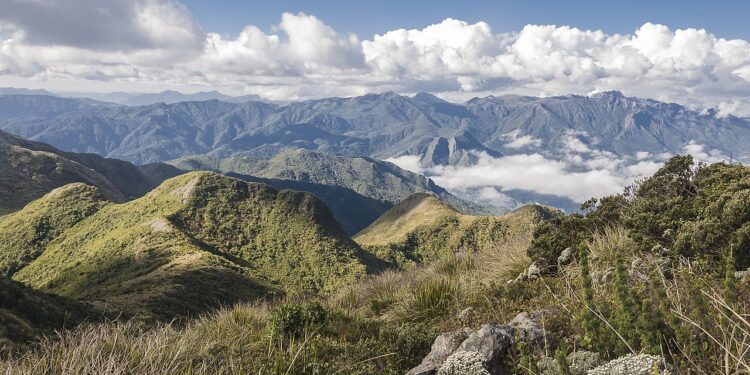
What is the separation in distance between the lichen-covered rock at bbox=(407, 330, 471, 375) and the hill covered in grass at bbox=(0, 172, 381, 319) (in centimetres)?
4071

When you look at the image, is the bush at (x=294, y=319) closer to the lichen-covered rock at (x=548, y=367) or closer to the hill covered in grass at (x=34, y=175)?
the lichen-covered rock at (x=548, y=367)

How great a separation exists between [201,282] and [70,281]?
31070 millimetres

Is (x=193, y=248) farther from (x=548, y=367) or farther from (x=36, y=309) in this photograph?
(x=548, y=367)

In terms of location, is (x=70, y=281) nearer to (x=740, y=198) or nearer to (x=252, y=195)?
(x=252, y=195)

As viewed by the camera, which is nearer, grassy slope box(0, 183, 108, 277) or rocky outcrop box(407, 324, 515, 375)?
rocky outcrop box(407, 324, 515, 375)

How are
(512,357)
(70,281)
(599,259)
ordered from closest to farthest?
(512,357) < (599,259) < (70,281)

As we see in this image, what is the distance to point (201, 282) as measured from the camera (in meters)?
55.6

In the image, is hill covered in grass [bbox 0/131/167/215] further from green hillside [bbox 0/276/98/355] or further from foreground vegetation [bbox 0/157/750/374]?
foreground vegetation [bbox 0/157/750/374]

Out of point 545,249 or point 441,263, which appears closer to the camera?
point 545,249

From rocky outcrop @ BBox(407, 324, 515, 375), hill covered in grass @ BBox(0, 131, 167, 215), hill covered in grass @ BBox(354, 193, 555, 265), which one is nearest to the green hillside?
rocky outcrop @ BBox(407, 324, 515, 375)

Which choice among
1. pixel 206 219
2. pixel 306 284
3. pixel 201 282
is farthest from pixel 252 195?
pixel 201 282

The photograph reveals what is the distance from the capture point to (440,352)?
644cm

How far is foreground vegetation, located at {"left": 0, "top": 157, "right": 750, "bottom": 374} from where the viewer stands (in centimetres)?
482

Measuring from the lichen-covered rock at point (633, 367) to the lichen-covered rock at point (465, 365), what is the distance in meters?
1.46
